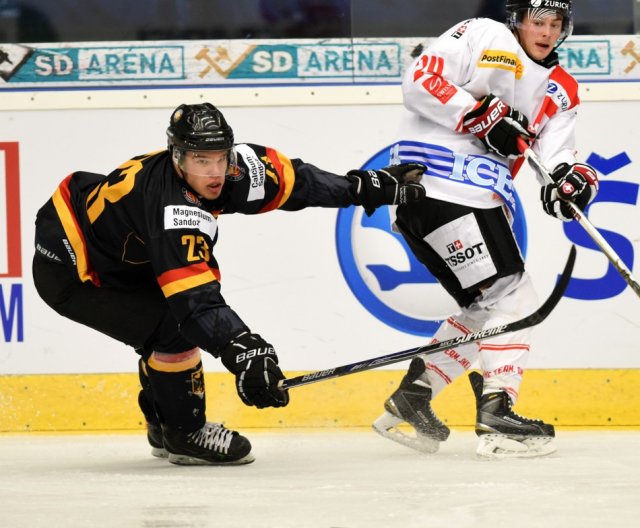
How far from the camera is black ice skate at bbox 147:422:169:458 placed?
374cm

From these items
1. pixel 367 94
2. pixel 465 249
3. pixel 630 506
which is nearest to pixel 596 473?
pixel 630 506

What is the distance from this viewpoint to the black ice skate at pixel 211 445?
357 centimetres

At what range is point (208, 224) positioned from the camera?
10.6 feet

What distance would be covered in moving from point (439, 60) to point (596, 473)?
3.94 ft

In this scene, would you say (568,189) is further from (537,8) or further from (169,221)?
(169,221)

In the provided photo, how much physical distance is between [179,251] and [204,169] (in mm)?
216

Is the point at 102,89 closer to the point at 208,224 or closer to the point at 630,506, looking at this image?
the point at 208,224

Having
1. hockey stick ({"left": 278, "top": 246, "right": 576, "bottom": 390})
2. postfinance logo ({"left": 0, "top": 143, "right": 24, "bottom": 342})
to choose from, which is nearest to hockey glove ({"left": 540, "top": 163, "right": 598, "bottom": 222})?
hockey stick ({"left": 278, "top": 246, "right": 576, "bottom": 390})

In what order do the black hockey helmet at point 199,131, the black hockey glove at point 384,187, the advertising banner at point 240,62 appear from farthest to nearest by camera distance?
the advertising banner at point 240,62 → the black hockey glove at point 384,187 → the black hockey helmet at point 199,131

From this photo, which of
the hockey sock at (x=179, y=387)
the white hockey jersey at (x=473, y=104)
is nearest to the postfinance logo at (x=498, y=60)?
the white hockey jersey at (x=473, y=104)

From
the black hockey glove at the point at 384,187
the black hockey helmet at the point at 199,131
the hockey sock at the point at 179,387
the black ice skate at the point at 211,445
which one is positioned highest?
the black hockey helmet at the point at 199,131

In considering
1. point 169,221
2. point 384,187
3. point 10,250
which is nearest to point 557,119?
point 384,187

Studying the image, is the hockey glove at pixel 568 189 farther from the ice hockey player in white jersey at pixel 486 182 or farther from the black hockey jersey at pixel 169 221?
the black hockey jersey at pixel 169 221

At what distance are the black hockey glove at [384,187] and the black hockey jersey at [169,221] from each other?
0.03 m
